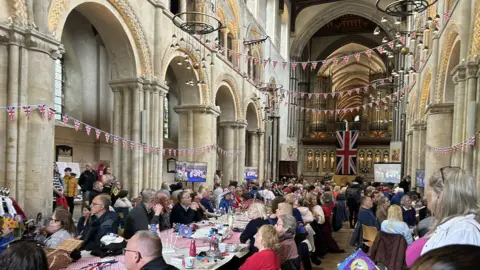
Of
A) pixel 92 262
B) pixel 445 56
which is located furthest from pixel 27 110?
pixel 445 56

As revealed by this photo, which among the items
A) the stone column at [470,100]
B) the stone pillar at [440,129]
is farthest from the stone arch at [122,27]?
Answer: the stone pillar at [440,129]

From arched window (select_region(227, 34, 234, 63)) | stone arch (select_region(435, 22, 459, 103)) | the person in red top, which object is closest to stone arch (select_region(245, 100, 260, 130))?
arched window (select_region(227, 34, 234, 63))

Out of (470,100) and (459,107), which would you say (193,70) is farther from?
(470,100)

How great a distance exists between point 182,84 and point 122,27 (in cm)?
504

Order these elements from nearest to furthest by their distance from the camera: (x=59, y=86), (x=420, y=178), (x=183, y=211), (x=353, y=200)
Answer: (x=183, y=211), (x=353, y=200), (x=59, y=86), (x=420, y=178)

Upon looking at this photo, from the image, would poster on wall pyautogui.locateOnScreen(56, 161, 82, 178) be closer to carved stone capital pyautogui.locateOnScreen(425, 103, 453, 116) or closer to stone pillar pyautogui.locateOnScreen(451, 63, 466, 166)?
stone pillar pyautogui.locateOnScreen(451, 63, 466, 166)

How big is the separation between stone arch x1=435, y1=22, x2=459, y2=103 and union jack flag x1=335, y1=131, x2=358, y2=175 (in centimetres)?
1712

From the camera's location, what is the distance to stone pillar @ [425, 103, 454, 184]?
1140 cm

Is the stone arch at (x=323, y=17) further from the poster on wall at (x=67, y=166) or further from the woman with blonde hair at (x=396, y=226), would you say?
the woman with blonde hair at (x=396, y=226)

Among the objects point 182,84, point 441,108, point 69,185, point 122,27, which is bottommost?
point 69,185

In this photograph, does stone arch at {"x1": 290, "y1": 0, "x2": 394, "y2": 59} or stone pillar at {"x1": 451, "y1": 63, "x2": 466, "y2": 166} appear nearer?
stone pillar at {"x1": 451, "y1": 63, "x2": 466, "y2": 166}

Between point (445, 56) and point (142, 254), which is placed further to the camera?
point (445, 56)

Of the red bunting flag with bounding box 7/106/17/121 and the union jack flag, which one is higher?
the red bunting flag with bounding box 7/106/17/121

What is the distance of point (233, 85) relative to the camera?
1794 centimetres
